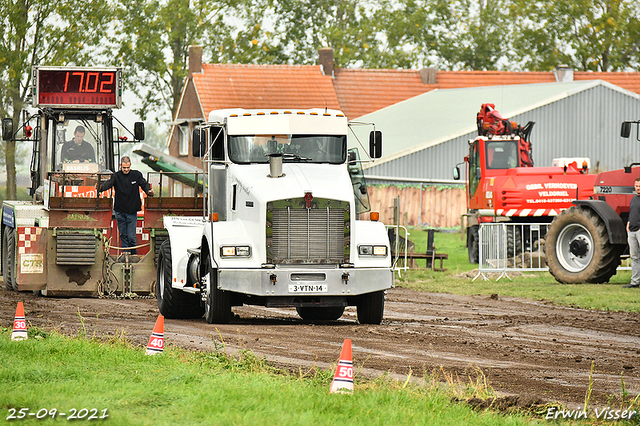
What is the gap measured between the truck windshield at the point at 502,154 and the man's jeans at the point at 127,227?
13.1 meters

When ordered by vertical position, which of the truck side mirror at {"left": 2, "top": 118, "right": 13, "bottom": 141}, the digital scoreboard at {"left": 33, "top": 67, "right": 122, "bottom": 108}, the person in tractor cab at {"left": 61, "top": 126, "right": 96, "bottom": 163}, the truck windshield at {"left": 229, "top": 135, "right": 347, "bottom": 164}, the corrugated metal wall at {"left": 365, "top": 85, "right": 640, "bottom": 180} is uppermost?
the corrugated metal wall at {"left": 365, "top": 85, "right": 640, "bottom": 180}

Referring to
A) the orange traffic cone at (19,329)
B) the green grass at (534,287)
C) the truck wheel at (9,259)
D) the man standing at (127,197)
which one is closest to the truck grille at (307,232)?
the orange traffic cone at (19,329)

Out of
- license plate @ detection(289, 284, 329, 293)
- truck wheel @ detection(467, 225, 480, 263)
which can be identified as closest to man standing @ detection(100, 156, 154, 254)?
license plate @ detection(289, 284, 329, 293)

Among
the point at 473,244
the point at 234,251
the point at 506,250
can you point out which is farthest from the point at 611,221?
the point at 234,251

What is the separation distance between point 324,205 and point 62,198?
21.8 feet

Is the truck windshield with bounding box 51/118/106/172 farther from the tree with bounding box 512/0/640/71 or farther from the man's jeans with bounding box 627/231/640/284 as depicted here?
the tree with bounding box 512/0/640/71

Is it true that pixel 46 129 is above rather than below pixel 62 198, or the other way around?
above

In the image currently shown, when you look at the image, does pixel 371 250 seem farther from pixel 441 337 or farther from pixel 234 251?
pixel 234 251

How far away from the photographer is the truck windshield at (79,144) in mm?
19484

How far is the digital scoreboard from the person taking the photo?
19250 millimetres

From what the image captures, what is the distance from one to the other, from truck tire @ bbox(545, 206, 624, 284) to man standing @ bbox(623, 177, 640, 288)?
697mm

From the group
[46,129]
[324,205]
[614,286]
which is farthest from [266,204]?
[614,286]

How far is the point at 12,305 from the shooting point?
15625mm

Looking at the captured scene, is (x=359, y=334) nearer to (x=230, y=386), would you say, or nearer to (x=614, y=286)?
(x=230, y=386)
